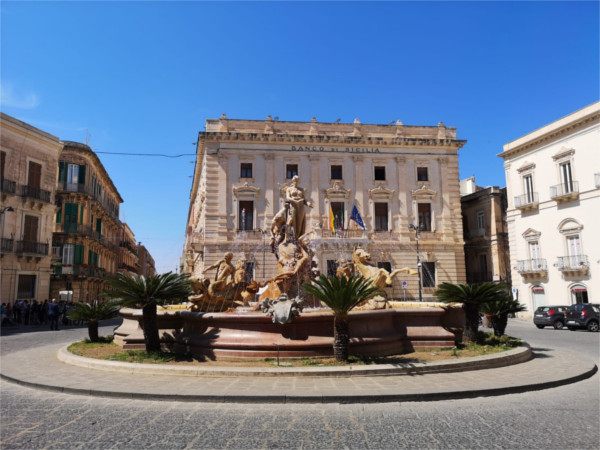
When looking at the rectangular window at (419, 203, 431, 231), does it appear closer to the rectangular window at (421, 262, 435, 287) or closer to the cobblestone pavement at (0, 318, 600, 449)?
the rectangular window at (421, 262, 435, 287)

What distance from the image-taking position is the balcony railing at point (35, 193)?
26.1 meters

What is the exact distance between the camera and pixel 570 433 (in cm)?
495

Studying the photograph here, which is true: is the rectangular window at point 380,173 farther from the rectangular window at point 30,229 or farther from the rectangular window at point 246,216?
the rectangular window at point 30,229

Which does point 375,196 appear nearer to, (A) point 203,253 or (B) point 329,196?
(B) point 329,196

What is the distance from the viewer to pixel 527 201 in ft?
98.6

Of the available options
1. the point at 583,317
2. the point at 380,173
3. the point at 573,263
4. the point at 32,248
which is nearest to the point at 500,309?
the point at 583,317

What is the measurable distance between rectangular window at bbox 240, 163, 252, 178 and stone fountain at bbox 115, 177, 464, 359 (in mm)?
19703

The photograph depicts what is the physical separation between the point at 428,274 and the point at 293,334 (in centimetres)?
Answer: 2580

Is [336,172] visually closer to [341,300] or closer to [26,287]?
[26,287]

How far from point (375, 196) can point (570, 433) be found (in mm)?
28213

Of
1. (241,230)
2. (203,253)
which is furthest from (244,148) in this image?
(203,253)

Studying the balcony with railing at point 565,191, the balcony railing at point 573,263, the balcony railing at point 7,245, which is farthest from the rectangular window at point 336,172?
the balcony railing at point 7,245

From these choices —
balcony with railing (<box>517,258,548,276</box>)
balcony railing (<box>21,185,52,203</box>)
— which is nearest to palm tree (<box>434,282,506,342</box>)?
balcony with railing (<box>517,258,548,276</box>)

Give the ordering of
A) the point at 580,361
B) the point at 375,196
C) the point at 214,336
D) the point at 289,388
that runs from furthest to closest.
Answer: the point at 375,196 → the point at 580,361 → the point at 214,336 → the point at 289,388
